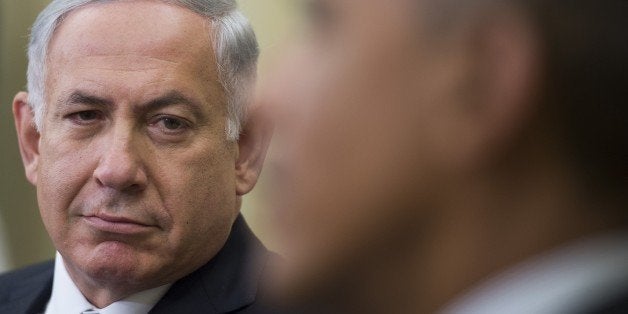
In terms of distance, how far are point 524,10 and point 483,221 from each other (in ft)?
0.45

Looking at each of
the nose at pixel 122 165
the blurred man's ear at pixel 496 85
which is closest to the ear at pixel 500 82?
the blurred man's ear at pixel 496 85

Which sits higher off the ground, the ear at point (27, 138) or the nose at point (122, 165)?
the ear at point (27, 138)

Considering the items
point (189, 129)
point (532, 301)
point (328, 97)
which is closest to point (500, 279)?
point (532, 301)

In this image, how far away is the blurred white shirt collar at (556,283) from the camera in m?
0.62

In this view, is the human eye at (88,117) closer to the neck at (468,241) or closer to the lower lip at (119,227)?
the lower lip at (119,227)

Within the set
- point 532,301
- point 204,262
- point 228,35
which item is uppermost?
point 228,35

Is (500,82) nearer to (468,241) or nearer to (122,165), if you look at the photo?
(468,241)

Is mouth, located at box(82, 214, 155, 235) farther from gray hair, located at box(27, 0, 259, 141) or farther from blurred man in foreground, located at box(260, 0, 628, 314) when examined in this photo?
blurred man in foreground, located at box(260, 0, 628, 314)

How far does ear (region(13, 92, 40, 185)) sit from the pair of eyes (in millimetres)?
145

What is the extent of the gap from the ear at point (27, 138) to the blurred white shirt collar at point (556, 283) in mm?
1009

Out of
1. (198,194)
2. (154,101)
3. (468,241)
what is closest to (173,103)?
(154,101)

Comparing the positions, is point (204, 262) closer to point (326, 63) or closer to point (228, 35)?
point (228, 35)

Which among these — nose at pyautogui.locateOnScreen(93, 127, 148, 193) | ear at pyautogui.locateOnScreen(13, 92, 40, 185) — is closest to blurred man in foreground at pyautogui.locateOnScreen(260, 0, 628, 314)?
nose at pyautogui.locateOnScreen(93, 127, 148, 193)

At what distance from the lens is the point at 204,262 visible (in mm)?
1448
